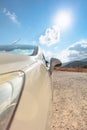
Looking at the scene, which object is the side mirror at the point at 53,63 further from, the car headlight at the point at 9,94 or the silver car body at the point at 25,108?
the car headlight at the point at 9,94

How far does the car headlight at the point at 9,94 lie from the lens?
846 millimetres

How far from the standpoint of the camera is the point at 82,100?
4441 mm

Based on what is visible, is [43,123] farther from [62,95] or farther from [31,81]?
[62,95]

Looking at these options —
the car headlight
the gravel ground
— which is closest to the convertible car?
the car headlight

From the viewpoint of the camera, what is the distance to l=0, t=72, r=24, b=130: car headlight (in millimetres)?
846

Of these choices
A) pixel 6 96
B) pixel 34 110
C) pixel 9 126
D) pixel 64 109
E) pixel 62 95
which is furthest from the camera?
pixel 62 95

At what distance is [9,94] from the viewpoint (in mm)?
962

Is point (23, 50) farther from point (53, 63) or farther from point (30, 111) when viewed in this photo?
point (30, 111)

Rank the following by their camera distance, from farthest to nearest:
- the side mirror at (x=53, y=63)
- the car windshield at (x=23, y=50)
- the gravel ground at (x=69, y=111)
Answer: the gravel ground at (x=69, y=111) → the side mirror at (x=53, y=63) → the car windshield at (x=23, y=50)

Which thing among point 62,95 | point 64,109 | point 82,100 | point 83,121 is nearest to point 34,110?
point 83,121

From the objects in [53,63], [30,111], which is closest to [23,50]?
[53,63]

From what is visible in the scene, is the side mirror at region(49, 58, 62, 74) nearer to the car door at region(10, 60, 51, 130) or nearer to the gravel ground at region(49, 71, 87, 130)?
the gravel ground at region(49, 71, 87, 130)

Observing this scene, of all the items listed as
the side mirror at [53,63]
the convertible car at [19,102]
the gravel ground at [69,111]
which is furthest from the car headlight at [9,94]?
the side mirror at [53,63]

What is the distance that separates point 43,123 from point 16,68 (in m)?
0.36
